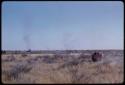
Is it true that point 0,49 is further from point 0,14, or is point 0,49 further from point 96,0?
point 96,0

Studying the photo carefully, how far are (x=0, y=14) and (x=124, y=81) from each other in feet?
5.41

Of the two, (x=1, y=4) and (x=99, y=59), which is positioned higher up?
(x=1, y=4)

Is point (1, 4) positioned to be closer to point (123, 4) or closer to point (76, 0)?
point (76, 0)

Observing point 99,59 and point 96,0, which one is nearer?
point 96,0

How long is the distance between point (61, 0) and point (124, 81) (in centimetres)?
121

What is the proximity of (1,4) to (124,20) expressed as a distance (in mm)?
1445

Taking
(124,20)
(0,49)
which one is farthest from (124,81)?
(0,49)

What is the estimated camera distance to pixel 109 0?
3875mm

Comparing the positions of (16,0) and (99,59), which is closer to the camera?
(16,0)

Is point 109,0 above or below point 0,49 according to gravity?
above

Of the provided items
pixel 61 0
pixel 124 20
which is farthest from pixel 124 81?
pixel 61 0

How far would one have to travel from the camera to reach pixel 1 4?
387 cm

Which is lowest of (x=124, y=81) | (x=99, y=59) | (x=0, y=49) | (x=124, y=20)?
(x=99, y=59)

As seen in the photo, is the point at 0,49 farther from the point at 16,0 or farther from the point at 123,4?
the point at 123,4
